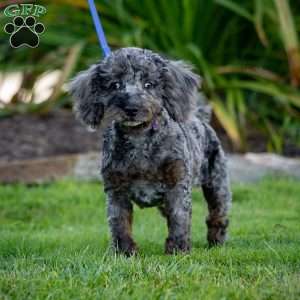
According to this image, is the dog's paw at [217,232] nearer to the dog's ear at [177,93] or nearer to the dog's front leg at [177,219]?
the dog's front leg at [177,219]

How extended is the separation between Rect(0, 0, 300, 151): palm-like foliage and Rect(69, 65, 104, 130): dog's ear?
4.78 metres

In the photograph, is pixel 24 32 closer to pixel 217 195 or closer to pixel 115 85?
pixel 115 85

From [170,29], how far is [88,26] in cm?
122

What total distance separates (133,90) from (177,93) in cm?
46

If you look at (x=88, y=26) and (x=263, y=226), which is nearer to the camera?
(x=263, y=226)

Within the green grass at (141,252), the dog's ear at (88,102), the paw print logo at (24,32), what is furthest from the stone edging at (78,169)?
the paw print logo at (24,32)

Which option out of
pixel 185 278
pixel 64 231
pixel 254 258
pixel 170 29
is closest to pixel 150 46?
pixel 170 29

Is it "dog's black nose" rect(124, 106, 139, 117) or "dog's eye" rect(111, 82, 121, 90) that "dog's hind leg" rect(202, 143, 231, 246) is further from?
"dog's black nose" rect(124, 106, 139, 117)

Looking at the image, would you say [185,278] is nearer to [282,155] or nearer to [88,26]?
[282,155]

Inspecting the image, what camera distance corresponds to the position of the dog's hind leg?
22.9 feet

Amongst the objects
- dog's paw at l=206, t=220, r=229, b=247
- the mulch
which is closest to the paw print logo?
dog's paw at l=206, t=220, r=229, b=247

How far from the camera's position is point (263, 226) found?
7.59 metres

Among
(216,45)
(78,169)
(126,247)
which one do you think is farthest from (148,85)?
(216,45)

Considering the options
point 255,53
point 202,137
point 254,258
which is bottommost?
point 254,258
